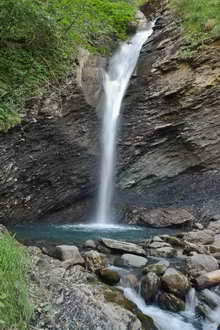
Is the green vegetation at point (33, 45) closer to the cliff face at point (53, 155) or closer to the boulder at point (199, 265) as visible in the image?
the cliff face at point (53, 155)

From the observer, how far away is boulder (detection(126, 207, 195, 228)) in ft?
34.3

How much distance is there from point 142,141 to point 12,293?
9124 mm

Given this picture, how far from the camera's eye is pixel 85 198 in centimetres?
1152

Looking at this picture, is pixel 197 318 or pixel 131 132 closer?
pixel 197 318

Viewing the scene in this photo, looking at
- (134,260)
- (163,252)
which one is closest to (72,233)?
(163,252)

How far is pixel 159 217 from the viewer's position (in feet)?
35.3

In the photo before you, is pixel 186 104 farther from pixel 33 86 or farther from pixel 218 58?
pixel 33 86

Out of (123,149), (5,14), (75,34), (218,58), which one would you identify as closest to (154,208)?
(123,149)

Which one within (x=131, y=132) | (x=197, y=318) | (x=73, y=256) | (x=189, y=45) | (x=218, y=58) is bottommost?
(x=197, y=318)

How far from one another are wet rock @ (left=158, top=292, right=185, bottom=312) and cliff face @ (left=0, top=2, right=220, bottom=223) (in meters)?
5.78

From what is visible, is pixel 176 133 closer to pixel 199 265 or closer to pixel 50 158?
pixel 50 158

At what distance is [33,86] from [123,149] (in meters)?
4.13

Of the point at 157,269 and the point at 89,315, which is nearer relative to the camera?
the point at 89,315

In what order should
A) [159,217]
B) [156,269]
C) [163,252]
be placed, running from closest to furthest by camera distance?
1. [156,269]
2. [163,252]
3. [159,217]
